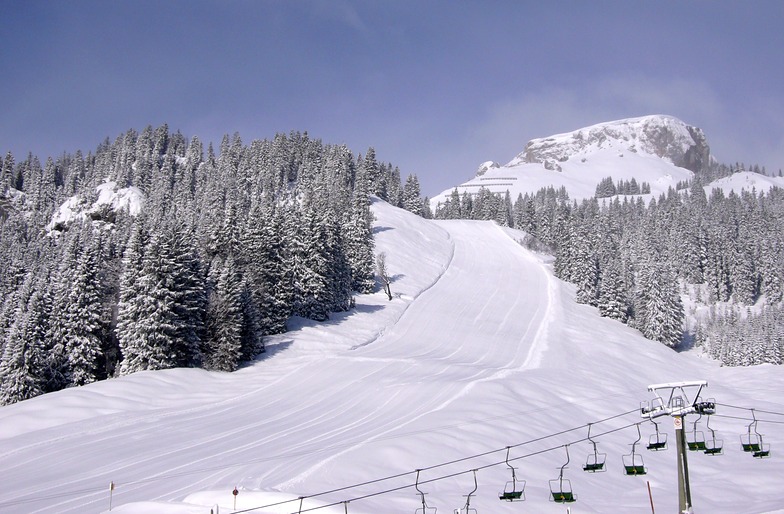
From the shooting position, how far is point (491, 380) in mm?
47250

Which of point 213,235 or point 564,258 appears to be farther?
point 564,258

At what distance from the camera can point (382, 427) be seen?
111 feet

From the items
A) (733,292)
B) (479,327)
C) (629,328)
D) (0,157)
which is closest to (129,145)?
(0,157)

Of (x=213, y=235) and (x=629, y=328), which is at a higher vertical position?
(x=213, y=235)

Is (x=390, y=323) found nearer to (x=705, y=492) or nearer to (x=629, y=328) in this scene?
(x=629, y=328)

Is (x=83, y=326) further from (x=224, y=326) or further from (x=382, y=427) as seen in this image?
(x=382, y=427)

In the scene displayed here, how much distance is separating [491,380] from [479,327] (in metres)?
25.8

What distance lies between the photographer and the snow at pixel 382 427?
75.4ft

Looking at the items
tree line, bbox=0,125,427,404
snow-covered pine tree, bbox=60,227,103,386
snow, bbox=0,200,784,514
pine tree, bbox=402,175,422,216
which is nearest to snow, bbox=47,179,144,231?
tree line, bbox=0,125,427,404

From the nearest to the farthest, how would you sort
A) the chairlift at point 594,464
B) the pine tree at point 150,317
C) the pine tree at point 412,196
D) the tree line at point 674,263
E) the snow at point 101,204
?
the chairlift at point 594,464 < the pine tree at point 150,317 < the tree line at point 674,263 < the snow at point 101,204 < the pine tree at point 412,196

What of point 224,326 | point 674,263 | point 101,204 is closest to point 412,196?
point 674,263

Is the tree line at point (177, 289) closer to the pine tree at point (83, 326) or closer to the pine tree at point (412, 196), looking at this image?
the pine tree at point (83, 326)

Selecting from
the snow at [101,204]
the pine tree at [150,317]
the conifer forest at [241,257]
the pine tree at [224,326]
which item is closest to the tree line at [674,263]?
the conifer forest at [241,257]

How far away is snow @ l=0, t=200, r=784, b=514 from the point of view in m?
23.0
